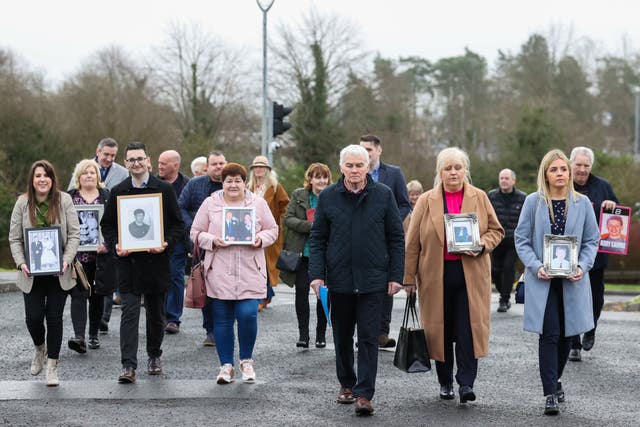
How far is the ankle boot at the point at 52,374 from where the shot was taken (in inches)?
343

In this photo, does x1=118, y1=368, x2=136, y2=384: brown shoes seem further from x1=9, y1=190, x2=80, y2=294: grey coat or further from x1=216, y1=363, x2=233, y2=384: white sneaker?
x1=9, y1=190, x2=80, y2=294: grey coat

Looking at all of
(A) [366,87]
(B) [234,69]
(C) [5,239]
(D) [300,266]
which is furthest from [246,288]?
(B) [234,69]

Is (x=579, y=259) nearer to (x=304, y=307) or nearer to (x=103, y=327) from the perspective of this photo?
(x=304, y=307)

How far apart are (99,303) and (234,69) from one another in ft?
153

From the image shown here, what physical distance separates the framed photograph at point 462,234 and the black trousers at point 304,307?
3.46 meters

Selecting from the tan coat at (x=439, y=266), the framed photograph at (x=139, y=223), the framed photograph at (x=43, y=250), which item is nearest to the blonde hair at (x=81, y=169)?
the framed photograph at (x=139, y=223)

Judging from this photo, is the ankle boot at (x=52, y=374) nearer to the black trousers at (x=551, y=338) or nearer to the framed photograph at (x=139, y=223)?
the framed photograph at (x=139, y=223)

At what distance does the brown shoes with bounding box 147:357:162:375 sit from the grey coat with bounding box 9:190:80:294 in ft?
3.39

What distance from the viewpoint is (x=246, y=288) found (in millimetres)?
8914

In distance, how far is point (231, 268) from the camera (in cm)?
893

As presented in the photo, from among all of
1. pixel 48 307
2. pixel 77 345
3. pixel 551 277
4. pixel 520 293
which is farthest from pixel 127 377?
pixel 551 277

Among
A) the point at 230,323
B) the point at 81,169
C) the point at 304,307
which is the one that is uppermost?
the point at 81,169

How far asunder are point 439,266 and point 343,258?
2.58 feet

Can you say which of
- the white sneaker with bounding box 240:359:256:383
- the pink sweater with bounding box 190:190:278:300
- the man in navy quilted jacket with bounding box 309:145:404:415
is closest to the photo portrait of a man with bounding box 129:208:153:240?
the pink sweater with bounding box 190:190:278:300
